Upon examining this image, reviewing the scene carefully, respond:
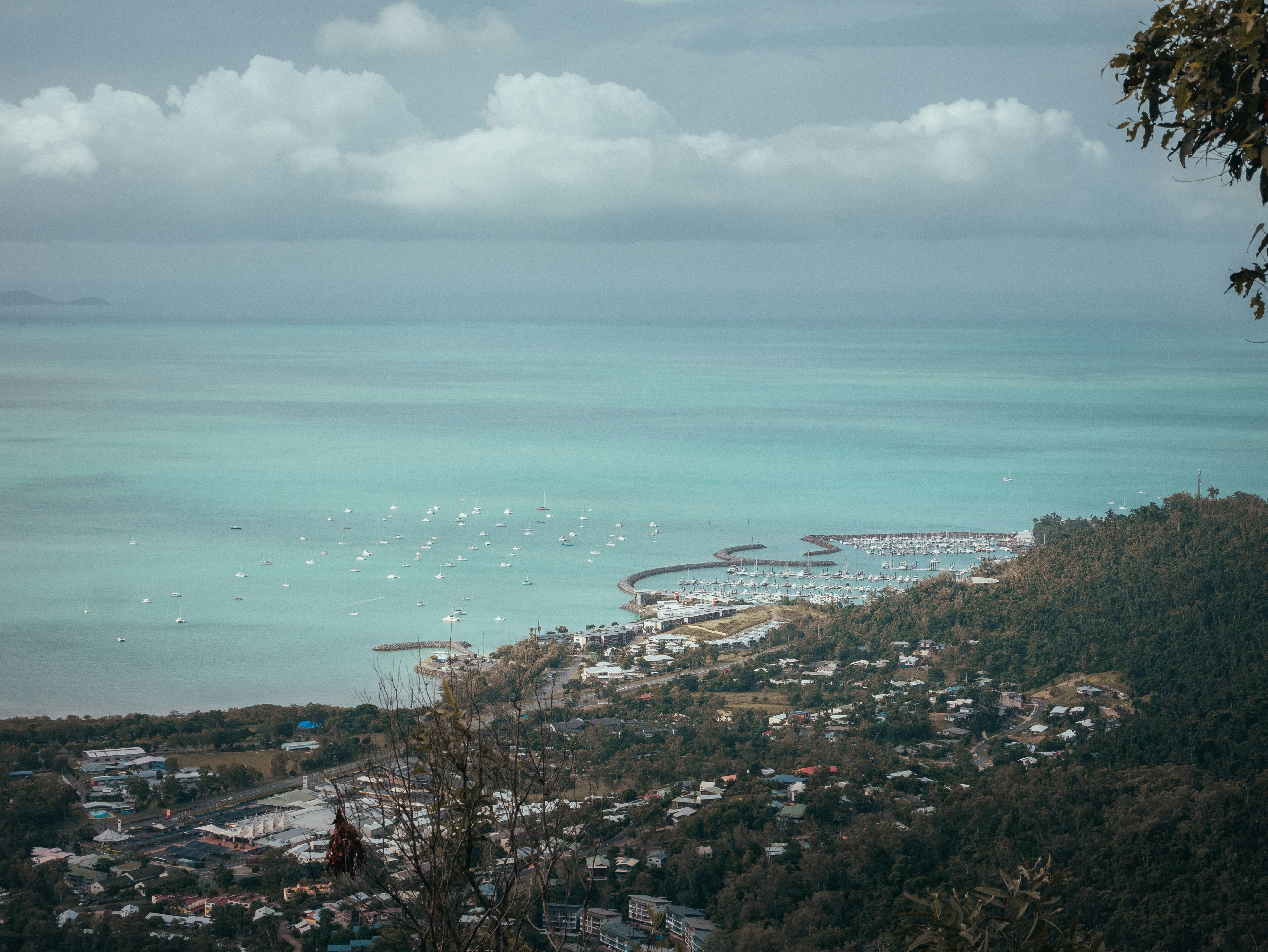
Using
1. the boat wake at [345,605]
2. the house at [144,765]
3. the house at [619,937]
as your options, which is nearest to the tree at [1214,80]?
the house at [619,937]

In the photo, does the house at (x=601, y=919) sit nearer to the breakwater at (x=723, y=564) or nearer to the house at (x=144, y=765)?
the house at (x=144, y=765)

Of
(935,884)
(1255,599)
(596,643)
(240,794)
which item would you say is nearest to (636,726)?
(596,643)

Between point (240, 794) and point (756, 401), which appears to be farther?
point (756, 401)

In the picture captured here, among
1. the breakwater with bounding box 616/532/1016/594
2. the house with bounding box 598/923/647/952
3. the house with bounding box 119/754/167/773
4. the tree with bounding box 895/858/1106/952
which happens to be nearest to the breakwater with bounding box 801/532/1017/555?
the breakwater with bounding box 616/532/1016/594

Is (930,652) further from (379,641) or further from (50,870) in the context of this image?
(50,870)

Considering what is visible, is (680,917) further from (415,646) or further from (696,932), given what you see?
(415,646)

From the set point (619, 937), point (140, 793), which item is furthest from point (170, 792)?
point (619, 937)
